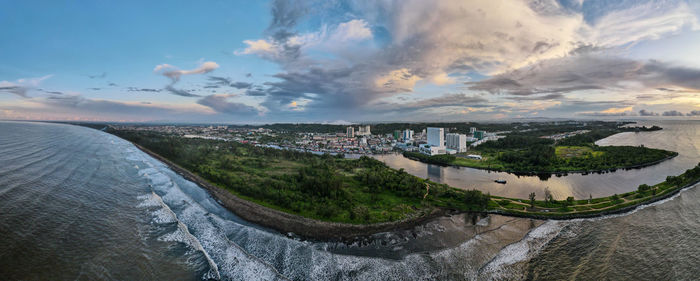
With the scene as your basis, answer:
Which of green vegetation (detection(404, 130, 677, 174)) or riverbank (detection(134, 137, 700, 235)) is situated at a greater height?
green vegetation (detection(404, 130, 677, 174))

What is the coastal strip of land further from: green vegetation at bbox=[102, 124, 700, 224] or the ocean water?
the ocean water

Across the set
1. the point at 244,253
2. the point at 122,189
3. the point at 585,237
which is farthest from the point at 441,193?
the point at 122,189

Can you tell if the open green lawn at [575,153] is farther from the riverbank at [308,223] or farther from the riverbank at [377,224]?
the riverbank at [308,223]

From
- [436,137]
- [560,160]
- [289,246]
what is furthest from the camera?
[436,137]

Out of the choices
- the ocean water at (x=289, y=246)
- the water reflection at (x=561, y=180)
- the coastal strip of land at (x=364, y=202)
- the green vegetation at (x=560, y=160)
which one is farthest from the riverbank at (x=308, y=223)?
the green vegetation at (x=560, y=160)

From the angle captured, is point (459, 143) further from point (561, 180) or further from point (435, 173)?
point (561, 180)

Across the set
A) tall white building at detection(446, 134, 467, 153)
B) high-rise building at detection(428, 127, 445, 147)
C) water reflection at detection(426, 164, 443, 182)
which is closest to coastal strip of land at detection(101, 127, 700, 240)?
water reflection at detection(426, 164, 443, 182)

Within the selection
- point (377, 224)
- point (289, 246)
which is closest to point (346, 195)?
point (377, 224)
